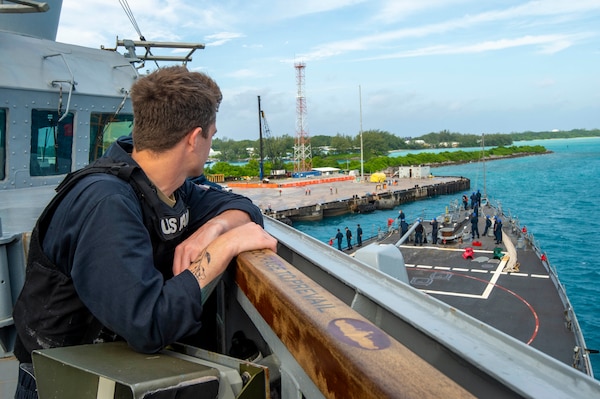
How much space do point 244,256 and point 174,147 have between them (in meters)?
0.52

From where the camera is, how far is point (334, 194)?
2517 inches

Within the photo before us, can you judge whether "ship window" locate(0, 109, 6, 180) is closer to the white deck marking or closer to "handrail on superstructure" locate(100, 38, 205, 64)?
"handrail on superstructure" locate(100, 38, 205, 64)

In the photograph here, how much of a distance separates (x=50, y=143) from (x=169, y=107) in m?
4.80

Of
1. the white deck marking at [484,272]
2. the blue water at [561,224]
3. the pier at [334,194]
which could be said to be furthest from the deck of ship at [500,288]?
the pier at [334,194]

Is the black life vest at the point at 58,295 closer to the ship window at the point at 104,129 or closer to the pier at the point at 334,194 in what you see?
the ship window at the point at 104,129

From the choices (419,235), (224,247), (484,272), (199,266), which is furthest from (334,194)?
(199,266)

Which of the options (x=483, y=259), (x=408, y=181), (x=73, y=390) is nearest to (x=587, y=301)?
(x=483, y=259)

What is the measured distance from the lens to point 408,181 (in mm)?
82062

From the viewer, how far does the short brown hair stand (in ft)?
5.88

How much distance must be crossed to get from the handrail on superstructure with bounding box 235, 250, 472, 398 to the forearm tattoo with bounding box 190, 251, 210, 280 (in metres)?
0.20

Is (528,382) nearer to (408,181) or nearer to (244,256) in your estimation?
(244,256)

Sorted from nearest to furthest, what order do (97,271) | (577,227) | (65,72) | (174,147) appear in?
(97,271)
(174,147)
(65,72)
(577,227)

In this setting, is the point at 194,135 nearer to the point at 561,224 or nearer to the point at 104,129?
the point at 104,129

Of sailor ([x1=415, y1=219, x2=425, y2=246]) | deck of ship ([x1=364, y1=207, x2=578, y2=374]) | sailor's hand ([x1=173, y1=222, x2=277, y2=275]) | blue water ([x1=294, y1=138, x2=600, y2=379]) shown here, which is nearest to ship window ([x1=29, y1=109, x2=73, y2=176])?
sailor's hand ([x1=173, y1=222, x2=277, y2=275])
